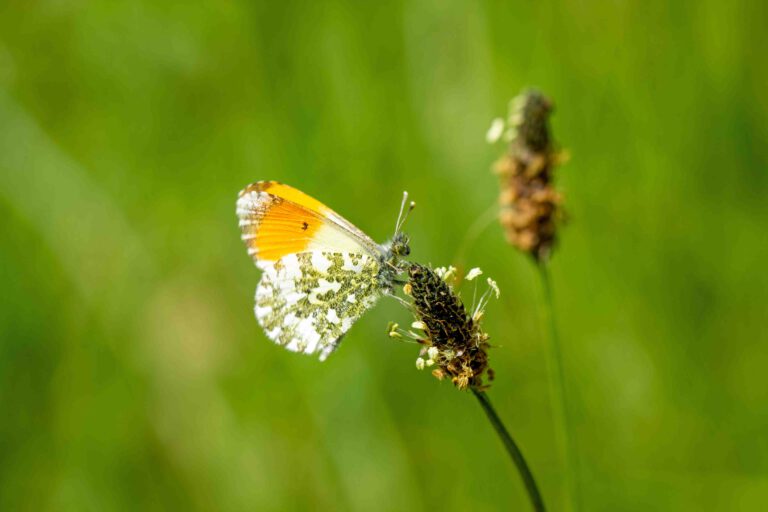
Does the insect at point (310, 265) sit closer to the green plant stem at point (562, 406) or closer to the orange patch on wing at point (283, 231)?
the orange patch on wing at point (283, 231)

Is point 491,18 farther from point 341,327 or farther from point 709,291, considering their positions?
point 341,327

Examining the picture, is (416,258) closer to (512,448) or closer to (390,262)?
(390,262)

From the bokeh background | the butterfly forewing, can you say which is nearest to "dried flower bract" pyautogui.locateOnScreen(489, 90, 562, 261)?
the butterfly forewing

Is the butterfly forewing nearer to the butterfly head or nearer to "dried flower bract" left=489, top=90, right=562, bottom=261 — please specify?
the butterfly head

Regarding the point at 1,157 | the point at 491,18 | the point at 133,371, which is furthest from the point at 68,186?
the point at 491,18

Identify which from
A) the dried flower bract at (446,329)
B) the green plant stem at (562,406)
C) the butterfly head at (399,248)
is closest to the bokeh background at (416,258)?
the butterfly head at (399,248)
